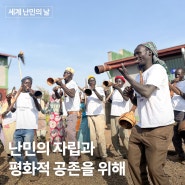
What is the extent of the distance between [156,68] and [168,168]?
2.74 metres

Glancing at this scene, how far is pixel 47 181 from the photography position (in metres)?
4.50

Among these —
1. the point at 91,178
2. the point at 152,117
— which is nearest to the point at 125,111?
the point at 91,178

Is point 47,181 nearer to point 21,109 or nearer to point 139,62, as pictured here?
point 21,109

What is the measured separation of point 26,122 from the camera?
192 inches

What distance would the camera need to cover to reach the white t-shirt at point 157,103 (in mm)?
2867

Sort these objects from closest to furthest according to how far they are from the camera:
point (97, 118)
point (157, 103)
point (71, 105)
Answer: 1. point (157, 103)
2. point (71, 105)
3. point (97, 118)

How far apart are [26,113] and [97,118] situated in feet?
5.86

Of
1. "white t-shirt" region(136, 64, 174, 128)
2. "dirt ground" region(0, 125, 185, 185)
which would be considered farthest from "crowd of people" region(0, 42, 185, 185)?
"dirt ground" region(0, 125, 185, 185)

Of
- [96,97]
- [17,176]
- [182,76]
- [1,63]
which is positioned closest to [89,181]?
[17,176]

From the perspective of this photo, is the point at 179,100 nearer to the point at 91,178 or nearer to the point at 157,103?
the point at 91,178

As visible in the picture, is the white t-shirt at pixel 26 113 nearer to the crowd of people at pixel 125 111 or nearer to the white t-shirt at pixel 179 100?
the crowd of people at pixel 125 111

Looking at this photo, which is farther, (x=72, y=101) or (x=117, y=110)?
(x=117, y=110)

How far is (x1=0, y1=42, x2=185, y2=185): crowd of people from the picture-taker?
2891 mm

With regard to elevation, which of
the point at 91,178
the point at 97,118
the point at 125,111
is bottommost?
the point at 91,178
